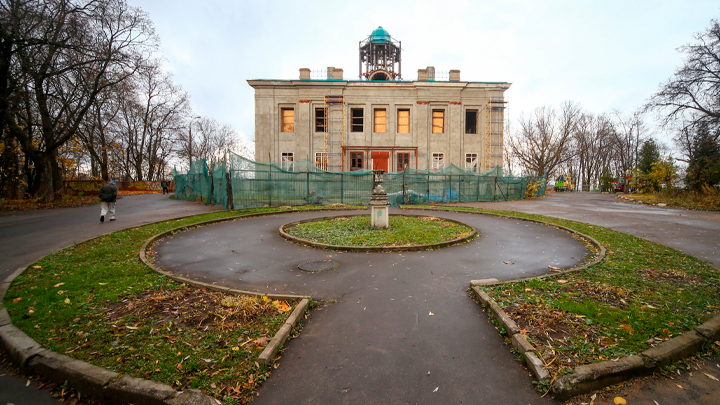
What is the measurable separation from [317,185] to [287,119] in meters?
14.6

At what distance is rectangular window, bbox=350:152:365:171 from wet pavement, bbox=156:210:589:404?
2320cm

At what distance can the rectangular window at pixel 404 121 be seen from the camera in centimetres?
3188

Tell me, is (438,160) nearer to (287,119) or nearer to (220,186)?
(287,119)

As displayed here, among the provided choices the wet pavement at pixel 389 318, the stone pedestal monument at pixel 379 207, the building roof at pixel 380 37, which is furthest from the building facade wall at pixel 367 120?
the wet pavement at pixel 389 318

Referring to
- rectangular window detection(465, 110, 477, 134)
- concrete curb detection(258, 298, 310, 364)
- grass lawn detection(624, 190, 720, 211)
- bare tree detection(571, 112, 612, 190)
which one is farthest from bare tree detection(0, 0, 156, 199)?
bare tree detection(571, 112, 612, 190)

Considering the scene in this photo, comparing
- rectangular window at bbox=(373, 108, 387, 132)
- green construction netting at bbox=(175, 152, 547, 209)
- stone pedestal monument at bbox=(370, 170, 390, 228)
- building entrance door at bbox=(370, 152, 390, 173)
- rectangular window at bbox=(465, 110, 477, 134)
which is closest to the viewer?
stone pedestal monument at bbox=(370, 170, 390, 228)

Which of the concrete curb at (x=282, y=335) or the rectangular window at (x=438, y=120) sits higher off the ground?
the rectangular window at (x=438, y=120)

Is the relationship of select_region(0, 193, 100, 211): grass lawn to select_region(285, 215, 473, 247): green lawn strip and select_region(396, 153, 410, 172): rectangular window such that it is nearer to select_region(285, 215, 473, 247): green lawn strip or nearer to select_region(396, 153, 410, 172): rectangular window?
select_region(285, 215, 473, 247): green lawn strip

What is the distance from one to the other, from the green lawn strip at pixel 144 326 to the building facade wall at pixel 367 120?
86.9 feet

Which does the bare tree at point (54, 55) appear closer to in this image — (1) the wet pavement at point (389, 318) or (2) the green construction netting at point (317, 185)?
(2) the green construction netting at point (317, 185)

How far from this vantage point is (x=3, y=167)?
2247 cm

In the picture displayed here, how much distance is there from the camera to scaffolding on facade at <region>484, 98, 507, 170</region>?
1243 inches

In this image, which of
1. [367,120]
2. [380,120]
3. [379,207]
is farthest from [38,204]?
[380,120]

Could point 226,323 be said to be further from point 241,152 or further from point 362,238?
point 241,152
